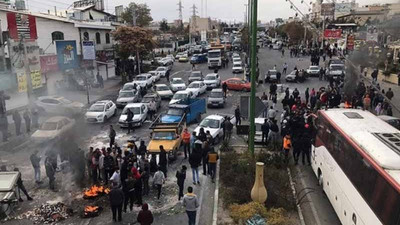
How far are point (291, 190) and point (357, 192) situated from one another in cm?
426

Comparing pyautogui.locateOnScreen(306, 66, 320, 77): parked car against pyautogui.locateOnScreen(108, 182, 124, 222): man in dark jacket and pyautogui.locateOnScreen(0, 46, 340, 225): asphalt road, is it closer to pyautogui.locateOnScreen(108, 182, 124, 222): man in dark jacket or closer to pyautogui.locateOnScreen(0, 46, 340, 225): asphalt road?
pyautogui.locateOnScreen(0, 46, 340, 225): asphalt road

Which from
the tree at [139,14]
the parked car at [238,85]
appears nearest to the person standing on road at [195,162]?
the parked car at [238,85]

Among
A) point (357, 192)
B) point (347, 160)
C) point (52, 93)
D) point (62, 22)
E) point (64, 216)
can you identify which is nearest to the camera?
point (357, 192)

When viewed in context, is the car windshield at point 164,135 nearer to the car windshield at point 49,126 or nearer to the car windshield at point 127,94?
the car windshield at point 49,126

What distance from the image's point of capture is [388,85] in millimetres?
39125

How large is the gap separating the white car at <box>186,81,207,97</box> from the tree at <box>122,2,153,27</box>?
41187mm

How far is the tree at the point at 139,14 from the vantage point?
7412 cm

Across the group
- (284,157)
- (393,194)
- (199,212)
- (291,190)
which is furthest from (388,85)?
(393,194)

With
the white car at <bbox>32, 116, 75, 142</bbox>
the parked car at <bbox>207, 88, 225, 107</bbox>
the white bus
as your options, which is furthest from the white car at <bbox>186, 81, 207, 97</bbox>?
the white bus

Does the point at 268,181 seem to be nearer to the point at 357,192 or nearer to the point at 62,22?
the point at 357,192

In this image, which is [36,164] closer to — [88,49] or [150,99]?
[150,99]

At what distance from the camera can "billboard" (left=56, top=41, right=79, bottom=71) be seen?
37.4 metres

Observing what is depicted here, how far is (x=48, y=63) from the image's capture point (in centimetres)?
3672

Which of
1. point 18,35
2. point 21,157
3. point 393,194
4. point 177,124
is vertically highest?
point 18,35
